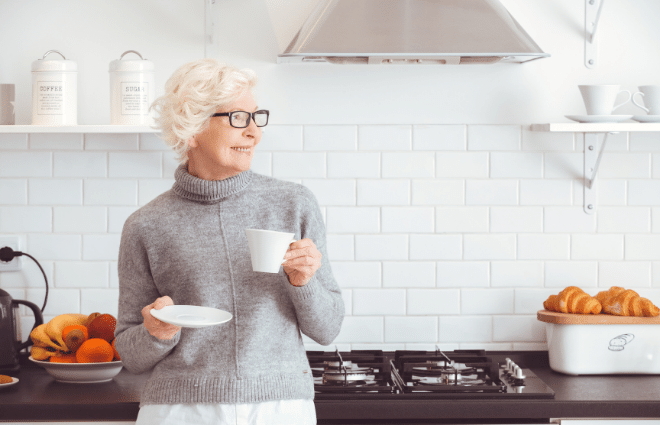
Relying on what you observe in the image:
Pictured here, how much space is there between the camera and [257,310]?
1459 mm

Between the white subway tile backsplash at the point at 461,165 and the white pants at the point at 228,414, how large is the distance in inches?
45.4

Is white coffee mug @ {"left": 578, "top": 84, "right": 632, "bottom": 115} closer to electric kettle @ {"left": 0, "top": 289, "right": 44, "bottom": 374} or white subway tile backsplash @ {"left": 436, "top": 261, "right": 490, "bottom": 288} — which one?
white subway tile backsplash @ {"left": 436, "top": 261, "right": 490, "bottom": 288}

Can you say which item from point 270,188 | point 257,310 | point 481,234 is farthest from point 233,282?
point 481,234

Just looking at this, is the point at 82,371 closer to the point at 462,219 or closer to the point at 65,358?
the point at 65,358

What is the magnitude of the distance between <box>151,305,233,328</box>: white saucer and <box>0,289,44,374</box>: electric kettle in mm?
1018

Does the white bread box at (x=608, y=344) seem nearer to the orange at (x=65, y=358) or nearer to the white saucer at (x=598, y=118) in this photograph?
the white saucer at (x=598, y=118)

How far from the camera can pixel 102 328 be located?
206cm

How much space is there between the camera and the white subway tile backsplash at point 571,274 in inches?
92.9

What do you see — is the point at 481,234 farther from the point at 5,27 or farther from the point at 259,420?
the point at 5,27

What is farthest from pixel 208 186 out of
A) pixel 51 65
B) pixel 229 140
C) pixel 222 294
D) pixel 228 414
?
pixel 51 65

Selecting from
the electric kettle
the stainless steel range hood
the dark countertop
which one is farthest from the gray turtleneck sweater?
the electric kettle

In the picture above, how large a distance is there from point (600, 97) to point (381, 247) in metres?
0.86

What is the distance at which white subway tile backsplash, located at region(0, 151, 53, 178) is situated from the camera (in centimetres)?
234

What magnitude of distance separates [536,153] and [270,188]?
3.90 ft
